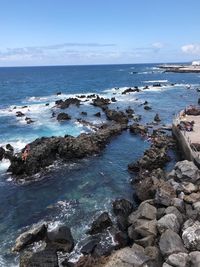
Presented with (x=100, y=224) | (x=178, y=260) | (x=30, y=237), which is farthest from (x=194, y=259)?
(x=30, y=237)

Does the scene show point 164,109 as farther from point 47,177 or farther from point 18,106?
point 47,177

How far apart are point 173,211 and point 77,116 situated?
154ft

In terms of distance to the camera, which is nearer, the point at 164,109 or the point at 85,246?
the point at 85,246

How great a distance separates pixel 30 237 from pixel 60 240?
2.28 meters

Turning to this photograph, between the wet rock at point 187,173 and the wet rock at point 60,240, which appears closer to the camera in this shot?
the wet rock at point 60,240

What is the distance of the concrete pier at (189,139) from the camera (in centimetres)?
3866

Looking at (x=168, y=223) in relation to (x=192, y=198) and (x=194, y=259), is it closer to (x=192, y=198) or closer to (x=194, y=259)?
(x=194, y=259)

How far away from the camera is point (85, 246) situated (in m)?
25.2

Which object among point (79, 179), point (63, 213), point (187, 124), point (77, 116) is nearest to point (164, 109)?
point (77, 116)

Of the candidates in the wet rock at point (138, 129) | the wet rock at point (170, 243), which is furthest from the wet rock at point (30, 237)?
the wet rock at point (138, 129)

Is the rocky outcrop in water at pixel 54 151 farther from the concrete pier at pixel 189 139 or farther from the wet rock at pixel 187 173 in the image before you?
the wet rock at pixel 187 173

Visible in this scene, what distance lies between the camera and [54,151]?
43844 millimetres

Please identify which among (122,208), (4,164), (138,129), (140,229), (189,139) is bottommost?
(122,208)

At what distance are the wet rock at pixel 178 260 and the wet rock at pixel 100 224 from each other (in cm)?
765
